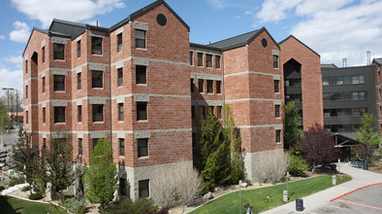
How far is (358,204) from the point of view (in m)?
22.5

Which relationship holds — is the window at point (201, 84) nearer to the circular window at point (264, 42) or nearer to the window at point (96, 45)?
the circular window at point (264, 42)

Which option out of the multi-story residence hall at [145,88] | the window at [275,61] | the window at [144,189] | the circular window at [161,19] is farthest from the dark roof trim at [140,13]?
the window at [144,189]

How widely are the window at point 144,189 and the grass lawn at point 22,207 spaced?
689cm

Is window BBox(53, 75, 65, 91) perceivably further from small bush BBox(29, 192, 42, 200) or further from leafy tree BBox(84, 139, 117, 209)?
small bush BBox(29, 192, 42, 200)

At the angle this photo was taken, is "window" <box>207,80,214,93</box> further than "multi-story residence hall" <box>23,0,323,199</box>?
Yes

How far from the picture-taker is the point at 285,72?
155ft

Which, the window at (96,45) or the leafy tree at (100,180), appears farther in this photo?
the window at (96,45)

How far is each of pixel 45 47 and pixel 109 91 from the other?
27.5 feet

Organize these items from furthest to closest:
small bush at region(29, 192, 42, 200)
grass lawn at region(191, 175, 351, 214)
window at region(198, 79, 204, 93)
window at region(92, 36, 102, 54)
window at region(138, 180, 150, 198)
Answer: window at region(198, 79, 204, 93), small bush at region(29, 192, 42, 200), window at region(92, 36, 102, 54), window at region(138, 180, 150, 198), grass lawn at region(191, 175, 351, 214)

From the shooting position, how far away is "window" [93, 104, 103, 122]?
979 inches

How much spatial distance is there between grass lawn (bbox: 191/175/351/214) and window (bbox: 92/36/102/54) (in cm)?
1573

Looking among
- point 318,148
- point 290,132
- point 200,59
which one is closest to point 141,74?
point 200,59

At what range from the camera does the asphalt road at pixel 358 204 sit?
20.9 m

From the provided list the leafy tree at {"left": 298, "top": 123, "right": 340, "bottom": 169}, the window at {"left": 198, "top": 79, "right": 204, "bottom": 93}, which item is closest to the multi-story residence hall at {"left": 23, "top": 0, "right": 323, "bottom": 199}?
the window at {"left": 198, "top": 79, "right": 204, "bottom": 93}
